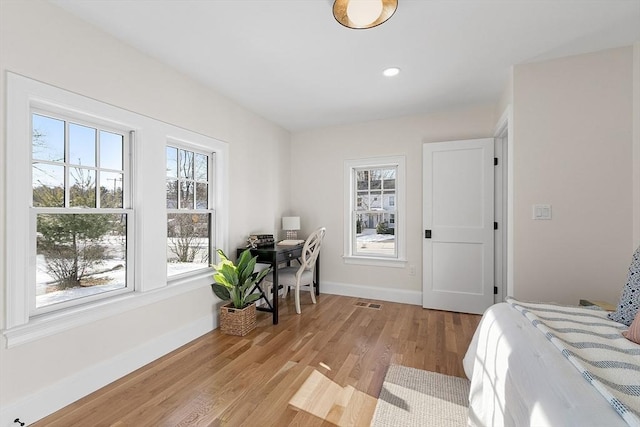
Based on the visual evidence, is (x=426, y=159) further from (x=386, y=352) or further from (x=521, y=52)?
(x=386, y=352)

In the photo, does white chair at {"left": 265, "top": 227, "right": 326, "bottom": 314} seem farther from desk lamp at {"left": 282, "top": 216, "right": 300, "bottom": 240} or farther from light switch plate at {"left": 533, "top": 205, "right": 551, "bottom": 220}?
light switch plate at {"left": 533, "top": 205, "right": 551, "bottom": 220}

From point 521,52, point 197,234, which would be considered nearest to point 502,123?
point 521,52

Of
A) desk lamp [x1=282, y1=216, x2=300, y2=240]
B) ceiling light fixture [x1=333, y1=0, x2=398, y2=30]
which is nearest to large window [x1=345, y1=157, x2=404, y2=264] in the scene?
desk lamp [x1=282, y1=216, x2=300, y2=240]

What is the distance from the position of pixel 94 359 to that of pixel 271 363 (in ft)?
4.07

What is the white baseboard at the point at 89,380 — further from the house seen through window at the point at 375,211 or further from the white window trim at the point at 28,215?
the house seen through window at the point at 375,211

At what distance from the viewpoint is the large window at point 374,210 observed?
4.03 metres

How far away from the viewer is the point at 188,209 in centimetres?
292

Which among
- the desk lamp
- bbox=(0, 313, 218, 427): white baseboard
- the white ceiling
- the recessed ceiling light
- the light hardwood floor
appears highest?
the recessed ceiling light

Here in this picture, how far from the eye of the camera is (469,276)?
3.51 m

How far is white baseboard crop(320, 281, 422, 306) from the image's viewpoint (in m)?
3.88

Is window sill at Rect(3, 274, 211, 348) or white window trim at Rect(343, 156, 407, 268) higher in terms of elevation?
white window trim at Rect(343, 156, 407, 268)

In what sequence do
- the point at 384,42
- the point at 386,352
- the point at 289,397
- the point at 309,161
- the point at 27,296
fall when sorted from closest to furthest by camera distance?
the point at 27,296, the point at 289,397, the point at 384,42, the point at 386,352, the point at 309,161

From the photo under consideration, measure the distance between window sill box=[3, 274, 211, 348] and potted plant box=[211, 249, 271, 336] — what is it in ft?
1.25

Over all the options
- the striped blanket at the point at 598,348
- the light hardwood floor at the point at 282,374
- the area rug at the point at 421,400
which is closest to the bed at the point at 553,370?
the striped blanket at the point at 598,348
